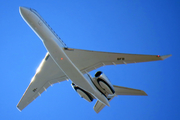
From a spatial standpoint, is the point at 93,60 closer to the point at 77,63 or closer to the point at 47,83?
the point at 77,63

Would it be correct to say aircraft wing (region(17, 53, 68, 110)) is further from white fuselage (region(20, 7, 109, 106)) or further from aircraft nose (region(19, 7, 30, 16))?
aircraft nose (region(19, 7, 30, 16))

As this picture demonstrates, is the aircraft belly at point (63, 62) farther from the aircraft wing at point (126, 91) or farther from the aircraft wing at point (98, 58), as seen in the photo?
the aircraft wing at point (126, 91)

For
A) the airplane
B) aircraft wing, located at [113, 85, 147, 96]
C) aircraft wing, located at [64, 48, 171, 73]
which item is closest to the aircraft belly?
the airplane

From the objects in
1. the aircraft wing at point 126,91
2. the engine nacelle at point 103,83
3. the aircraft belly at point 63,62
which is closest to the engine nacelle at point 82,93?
the engine nacelle at point 103,83

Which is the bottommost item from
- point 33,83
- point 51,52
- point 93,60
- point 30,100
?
point 30,100

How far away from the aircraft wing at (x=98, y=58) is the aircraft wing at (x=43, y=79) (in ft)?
7.18

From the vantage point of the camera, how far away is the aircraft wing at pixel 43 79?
17.3 m

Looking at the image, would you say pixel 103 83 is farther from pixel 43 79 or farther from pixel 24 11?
pixel 24 11

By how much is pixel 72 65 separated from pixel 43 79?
16.8ft

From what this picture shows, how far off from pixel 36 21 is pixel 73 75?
16.2 ft

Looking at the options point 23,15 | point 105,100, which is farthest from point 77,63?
point 23,15

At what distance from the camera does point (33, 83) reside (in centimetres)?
1858

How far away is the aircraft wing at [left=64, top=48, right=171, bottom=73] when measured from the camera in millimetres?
15258

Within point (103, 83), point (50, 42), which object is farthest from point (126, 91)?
point (50, 42)
